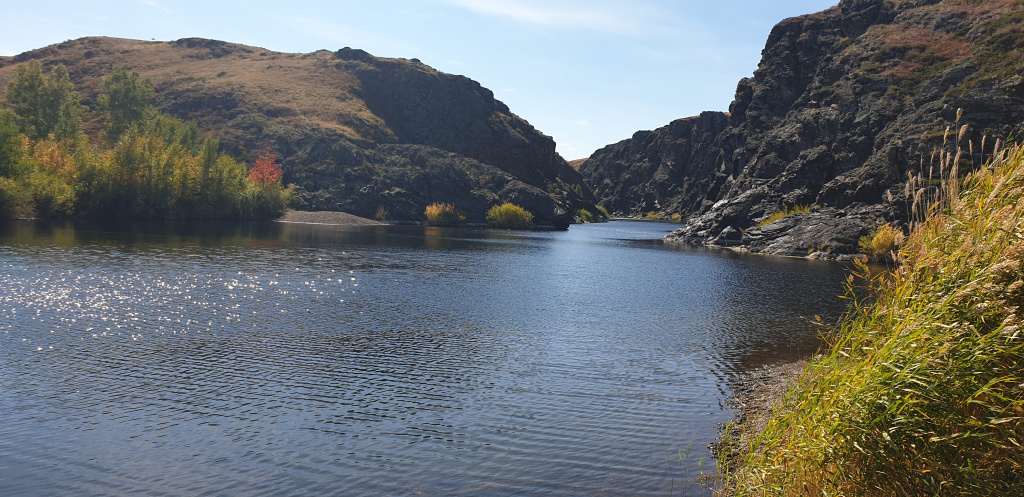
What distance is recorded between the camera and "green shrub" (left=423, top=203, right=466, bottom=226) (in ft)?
529

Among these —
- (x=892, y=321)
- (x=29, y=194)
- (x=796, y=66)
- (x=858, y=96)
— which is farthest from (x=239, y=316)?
(x=796, y=66)

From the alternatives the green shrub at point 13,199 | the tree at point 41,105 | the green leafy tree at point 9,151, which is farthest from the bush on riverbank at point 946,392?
the tree at point 41,105

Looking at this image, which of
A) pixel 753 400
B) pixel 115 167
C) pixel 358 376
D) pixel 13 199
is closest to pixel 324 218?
pixel 115 167

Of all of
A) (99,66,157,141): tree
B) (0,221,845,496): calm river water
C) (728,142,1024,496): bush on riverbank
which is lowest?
(0,221,845,496): calm river water

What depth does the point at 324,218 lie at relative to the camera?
14375 cm

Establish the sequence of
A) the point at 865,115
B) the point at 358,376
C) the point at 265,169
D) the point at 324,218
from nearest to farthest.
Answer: the point at 358,376, the point at 865,115, the point at 324,218, the point at 265,169

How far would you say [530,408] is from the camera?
22.1 m

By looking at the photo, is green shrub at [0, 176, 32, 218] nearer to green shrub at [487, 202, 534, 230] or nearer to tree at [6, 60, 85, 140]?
tree at [6, 60, 85, 140]

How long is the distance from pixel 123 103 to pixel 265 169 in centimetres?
3563

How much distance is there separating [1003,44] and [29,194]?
506 ft

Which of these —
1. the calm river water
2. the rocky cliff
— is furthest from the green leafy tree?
the rocky cliff

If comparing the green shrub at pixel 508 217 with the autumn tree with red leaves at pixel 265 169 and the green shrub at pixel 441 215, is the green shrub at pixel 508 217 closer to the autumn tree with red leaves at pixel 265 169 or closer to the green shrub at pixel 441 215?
the green shrub at pixel 441 215

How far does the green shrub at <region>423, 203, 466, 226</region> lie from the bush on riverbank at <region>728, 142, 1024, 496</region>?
500 feet

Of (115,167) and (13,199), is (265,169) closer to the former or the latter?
(115,167)
